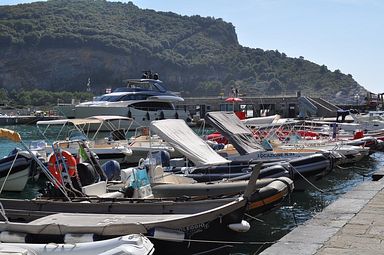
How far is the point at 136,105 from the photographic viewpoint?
59.4 meters

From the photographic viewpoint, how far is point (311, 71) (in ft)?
624

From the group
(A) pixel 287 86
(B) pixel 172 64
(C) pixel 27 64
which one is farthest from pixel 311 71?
(C) pixel 27 64

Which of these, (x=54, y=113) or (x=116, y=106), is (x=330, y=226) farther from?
(x=54, y=113)

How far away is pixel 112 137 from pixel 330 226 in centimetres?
2259

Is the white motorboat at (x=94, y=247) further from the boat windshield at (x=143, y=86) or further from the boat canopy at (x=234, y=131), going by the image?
the boat windshield at (x=143, y=86)

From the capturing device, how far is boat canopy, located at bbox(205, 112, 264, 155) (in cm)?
1958

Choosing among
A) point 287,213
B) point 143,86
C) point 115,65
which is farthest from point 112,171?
point 115,65

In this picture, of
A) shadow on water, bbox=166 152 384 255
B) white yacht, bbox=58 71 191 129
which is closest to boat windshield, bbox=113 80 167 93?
white yacht, bbox=58 71 191 129

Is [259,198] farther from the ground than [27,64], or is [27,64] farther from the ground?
[27,64]

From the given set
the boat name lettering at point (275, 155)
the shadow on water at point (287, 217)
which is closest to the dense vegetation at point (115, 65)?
the shadow on water at point (287, 217)

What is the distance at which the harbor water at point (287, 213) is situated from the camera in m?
11.3

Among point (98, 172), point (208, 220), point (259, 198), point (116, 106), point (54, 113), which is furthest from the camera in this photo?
point (54, 113)

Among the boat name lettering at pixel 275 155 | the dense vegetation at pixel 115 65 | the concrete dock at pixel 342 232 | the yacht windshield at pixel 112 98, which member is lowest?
the boat name lettering at pixel 275 155

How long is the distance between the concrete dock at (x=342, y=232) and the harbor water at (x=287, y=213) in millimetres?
1765
